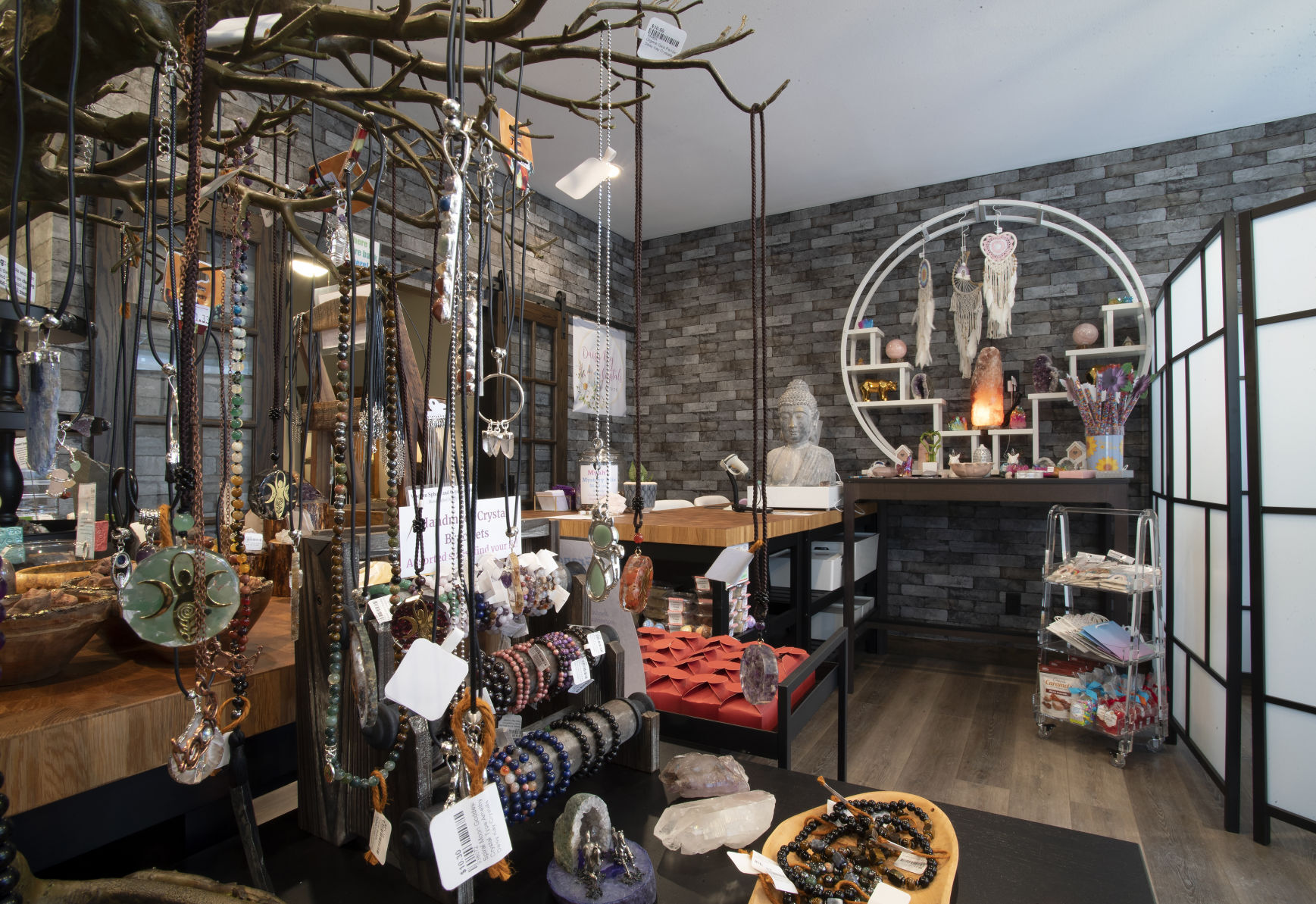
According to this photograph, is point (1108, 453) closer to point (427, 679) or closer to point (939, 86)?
point (939, 86)

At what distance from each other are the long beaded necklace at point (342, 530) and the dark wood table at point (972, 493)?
2.46m

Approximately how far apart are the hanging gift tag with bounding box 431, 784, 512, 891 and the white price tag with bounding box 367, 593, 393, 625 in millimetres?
166

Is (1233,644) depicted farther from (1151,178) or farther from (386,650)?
(1151,178)

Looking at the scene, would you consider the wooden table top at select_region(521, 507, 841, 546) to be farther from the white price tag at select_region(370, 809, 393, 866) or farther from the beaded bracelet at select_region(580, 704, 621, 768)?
the white price tag at select_region(370, 809, 393, 866)

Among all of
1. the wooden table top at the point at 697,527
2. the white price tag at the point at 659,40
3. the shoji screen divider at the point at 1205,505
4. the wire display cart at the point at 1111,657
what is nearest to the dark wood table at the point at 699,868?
the white price tag at the point at 659,40

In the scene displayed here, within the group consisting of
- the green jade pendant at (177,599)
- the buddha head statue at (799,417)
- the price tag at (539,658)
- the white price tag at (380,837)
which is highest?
the buddha head statue at (799,417)

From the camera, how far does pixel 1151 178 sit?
12.3 feet

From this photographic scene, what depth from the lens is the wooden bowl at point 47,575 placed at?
0.91 m

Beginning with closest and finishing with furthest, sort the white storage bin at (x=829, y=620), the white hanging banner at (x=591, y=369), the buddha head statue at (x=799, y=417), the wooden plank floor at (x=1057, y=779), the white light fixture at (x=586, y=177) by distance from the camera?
the white light fixture at (x=586, y=177) → the wooden plank floor at (x=1057, y=779) → the white storage bin at (x=829, y=620) → the buddha head statue at (x=799, y=417) → the white hanging banner at (x=591, y=369)

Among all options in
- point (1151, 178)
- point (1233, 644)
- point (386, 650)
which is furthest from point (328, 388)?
point (1151, 178)

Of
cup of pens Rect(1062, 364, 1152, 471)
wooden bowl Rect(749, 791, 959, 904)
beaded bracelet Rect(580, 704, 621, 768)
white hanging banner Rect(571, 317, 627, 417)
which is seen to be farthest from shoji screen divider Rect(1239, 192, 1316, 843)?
white hanging banner Rect(571, 317, 627, 417)

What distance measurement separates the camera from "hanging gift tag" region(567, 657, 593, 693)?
0.99 meters

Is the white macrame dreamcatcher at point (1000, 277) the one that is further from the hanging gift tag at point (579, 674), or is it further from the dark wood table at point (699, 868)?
the hanging gift tag at point (579, 674)

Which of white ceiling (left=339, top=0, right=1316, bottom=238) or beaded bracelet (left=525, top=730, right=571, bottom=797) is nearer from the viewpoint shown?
beaded bracelet (left=525, top=730, right=571, bottom=797)
